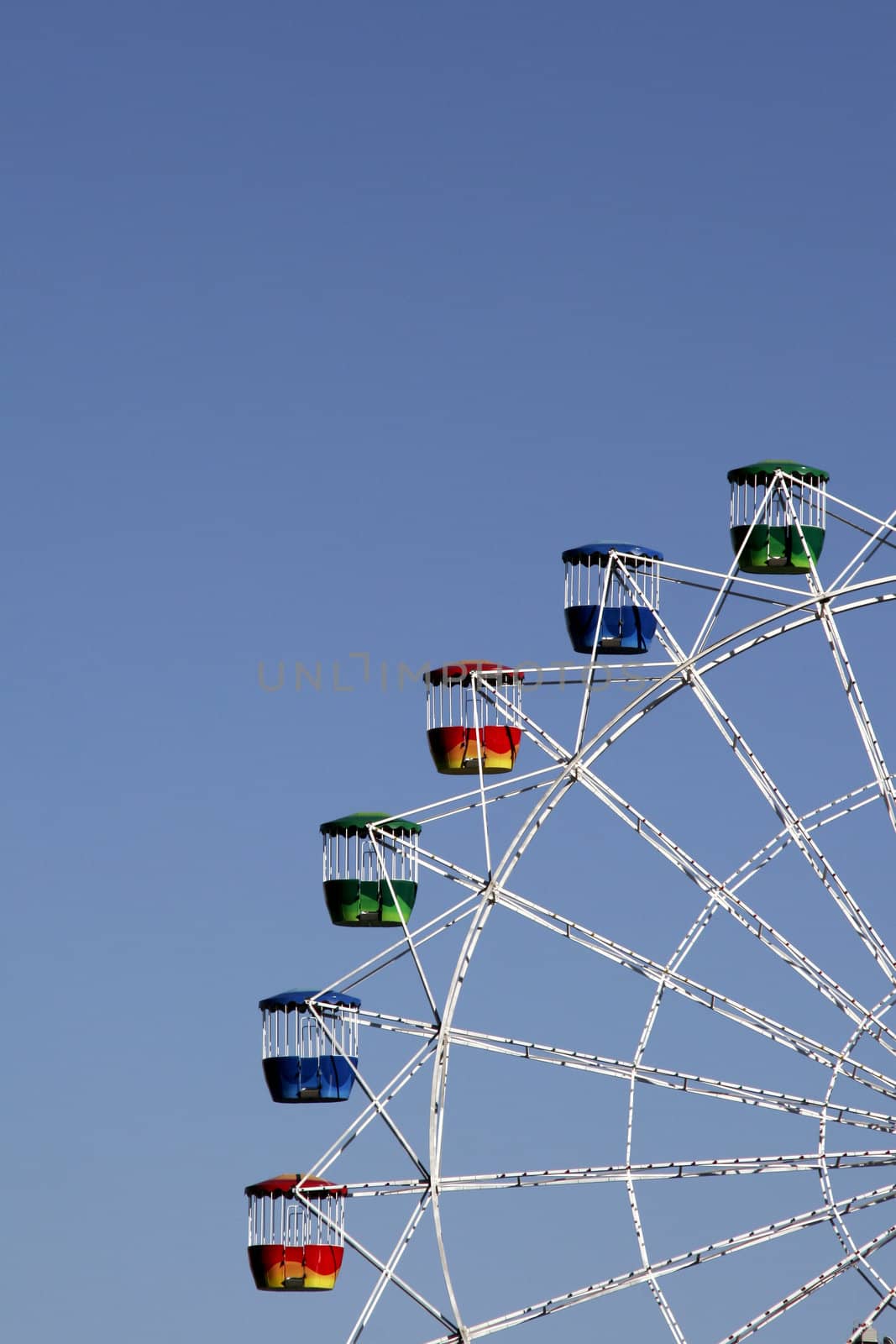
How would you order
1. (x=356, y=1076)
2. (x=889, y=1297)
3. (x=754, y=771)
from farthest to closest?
(x=356, y=1076)
(x=754, y=771)
(x=889, y=1297)

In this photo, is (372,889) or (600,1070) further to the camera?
(372,889)

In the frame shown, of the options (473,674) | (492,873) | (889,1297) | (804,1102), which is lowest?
(889,1297)

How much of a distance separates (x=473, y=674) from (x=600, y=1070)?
630cm

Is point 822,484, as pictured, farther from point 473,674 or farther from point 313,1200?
point 313,1200

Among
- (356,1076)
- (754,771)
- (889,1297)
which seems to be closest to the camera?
(889,1297)

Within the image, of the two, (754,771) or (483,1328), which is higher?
(754,771)

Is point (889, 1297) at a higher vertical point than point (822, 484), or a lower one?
lower

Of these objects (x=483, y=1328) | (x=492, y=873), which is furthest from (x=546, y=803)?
(x=483, y=1328)

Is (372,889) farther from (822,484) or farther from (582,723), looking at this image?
(822,484)

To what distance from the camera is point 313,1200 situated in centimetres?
4394

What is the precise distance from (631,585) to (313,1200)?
9311 millimetres

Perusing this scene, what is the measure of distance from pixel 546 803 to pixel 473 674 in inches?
143

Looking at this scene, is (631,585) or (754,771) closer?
(754,771)

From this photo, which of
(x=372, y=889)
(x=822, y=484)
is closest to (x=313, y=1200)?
(x=372, y=889)
